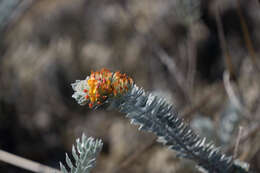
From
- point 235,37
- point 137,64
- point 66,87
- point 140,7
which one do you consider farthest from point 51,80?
point 235,37

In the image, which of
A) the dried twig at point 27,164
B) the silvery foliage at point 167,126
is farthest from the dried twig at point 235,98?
the dried twig at point 27,164

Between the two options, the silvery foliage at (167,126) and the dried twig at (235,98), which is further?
the dried twig at (235,98)

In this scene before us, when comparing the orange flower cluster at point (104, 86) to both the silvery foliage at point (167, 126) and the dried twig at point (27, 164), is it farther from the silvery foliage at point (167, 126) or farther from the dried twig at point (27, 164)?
the dried twig at point (27, 164)

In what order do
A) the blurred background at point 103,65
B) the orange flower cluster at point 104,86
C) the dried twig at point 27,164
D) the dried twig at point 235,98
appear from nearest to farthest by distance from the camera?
the orange flower cluster at point 104,86 → the dried twig at point 27,164 → the dried twig at point 235,98 → the blurred background at point 103,65

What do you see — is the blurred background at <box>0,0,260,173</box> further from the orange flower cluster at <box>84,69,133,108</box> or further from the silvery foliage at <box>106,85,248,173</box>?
the orange flower cluster at <box>84,69,133,108</box>

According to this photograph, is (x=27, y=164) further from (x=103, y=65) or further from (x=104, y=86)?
(x=103, y=65)

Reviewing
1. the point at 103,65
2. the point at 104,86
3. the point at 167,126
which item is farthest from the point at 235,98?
the point at 103,65

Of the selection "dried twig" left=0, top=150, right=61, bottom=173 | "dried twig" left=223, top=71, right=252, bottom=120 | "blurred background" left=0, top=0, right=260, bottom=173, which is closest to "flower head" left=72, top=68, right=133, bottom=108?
"dried twig" left=0, top=150, right=61, bottom=173

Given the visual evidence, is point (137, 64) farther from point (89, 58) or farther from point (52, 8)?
point (52, 8)
